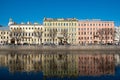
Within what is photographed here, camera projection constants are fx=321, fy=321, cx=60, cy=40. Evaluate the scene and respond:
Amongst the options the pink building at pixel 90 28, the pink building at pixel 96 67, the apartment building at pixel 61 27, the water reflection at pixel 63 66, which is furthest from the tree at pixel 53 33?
the pink building at pixel 96 67

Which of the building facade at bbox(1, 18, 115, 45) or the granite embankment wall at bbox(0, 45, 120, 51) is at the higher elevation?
the building facade at bbox(1, 18, 115, 45)

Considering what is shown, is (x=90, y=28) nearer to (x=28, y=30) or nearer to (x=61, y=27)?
(x=61, y=27)

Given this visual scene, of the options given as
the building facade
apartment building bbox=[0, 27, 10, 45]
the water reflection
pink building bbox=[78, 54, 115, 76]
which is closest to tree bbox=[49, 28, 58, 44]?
the building facade

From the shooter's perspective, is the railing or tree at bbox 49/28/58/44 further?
tree at bbox 49/28/58/44

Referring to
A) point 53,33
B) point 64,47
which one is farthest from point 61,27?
point 64,47

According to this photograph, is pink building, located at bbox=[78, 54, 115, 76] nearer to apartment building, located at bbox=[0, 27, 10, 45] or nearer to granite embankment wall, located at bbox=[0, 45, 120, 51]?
granite embankment wall, located at bbox=[0, 45, 120, 51]

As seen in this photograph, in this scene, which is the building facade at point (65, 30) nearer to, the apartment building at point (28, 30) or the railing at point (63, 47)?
the apartment building at point (28, 30)

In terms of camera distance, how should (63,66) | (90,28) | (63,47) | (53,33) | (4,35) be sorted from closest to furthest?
1. (63,66)
2. (63,47)
3. (53,33)
4. (4,35)
5. (90,28)

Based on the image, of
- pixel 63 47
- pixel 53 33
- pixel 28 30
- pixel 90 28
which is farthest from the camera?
pixel 90 28

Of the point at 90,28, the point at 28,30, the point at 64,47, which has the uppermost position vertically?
the point at 90,28

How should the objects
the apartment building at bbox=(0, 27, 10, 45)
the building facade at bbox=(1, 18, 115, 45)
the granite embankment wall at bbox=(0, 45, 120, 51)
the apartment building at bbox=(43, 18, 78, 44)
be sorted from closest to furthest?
1. the granite embankment wall at bbox=(0, 45, 120, 51)
2. the building facade at bbox=(1, 18, 115, 45)
3. the apartment building at bbox=(43, 18, 78, 44)
4. the apartment building at bbox=(0, 27, 10, 45)

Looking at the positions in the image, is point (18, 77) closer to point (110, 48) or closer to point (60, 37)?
point (110, 48)

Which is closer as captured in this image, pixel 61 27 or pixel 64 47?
pixel 64 47

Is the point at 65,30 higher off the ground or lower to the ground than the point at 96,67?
higher
